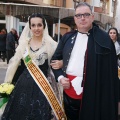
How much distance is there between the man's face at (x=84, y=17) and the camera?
9.61ft

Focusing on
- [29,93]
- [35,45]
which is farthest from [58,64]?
[35,45]

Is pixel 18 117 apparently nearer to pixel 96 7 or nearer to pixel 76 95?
pixel 76 95

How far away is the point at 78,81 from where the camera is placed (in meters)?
2.99

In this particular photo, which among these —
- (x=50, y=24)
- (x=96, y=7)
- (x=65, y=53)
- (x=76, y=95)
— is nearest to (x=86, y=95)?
(x=76, y=95)

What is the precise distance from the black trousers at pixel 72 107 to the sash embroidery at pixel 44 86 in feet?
0.61

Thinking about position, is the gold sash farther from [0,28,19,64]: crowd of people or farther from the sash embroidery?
[0,28,19,64]: crowd of people

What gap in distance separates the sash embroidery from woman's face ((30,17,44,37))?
0.83 ft

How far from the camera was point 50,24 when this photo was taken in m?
20.0

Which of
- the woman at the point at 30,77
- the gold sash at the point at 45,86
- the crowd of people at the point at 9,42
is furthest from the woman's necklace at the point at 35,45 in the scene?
the crowd of people at the point at 9,42

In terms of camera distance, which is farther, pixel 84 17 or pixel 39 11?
pixel 39 11

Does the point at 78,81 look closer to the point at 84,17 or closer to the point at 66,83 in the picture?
the point at 66,83

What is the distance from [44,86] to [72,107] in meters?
0.59

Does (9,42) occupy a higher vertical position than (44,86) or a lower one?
lower

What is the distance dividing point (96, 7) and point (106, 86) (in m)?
32.4
